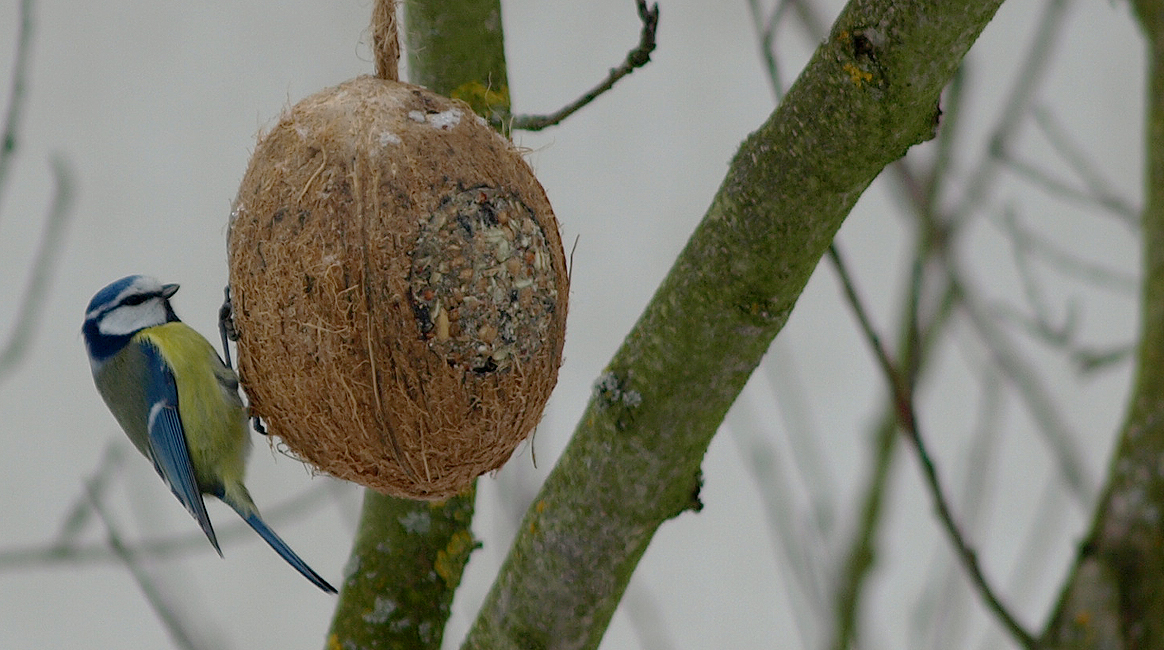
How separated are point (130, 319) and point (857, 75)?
116 cm

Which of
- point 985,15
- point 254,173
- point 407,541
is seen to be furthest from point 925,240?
point 407,541

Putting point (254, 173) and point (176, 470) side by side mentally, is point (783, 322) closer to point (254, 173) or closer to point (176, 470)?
point (254, 173)

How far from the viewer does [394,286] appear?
1.15 meters

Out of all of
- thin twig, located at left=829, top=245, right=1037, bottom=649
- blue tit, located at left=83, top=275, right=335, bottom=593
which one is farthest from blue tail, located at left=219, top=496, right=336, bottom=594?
thin twig, located at left=829, top=245, right=1037, bottom=649

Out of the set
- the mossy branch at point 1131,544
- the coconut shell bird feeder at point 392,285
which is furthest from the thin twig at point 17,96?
the mossy branch at point 1131,544

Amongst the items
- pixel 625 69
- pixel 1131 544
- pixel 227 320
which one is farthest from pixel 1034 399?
pixel 227 320

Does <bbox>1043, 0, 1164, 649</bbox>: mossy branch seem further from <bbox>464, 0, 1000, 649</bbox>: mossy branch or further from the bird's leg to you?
the bird's leg

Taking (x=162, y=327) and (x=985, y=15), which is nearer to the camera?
(x=985, y=15)

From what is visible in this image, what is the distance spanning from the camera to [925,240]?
83 cm

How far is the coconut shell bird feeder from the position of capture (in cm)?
116

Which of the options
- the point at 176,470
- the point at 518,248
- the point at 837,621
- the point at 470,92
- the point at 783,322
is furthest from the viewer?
the point at 176,470

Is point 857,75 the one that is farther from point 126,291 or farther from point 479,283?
point 126,291

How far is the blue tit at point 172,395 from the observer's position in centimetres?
157

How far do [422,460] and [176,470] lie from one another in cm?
54
